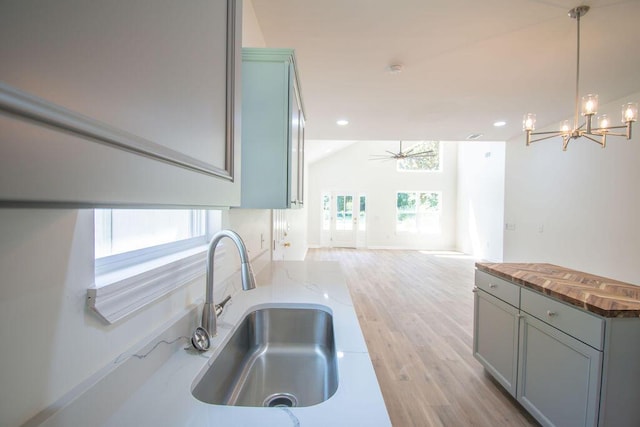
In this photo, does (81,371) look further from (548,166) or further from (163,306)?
(548,166)

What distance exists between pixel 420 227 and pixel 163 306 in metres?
8.98

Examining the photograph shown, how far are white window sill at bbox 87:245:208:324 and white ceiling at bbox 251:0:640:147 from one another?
5.66 feet

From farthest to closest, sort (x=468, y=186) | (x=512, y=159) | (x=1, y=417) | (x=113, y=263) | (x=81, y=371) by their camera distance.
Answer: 1. (x=468, y=186)
2. (x=512, y=159)
3. (x=113, y=263)
4. (x=81, y=371)
5. (x=1, y=417)

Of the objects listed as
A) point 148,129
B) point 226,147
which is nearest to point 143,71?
point 148,129

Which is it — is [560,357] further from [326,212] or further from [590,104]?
[326,212]

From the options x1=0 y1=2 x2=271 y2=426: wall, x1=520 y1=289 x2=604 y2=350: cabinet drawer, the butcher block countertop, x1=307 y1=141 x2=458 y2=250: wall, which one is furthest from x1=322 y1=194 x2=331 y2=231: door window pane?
x1=0 y1=2 x2=271 y2=426: wall

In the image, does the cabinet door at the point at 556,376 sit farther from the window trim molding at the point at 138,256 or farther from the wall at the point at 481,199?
the wall at the point at 481,199

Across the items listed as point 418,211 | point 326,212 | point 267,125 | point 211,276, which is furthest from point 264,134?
point 418,211

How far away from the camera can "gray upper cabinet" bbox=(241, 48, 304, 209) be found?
1.15 meters

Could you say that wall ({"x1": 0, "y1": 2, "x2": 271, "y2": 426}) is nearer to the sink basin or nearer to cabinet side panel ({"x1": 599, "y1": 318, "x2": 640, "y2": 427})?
the sink basin

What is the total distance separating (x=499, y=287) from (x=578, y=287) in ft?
1.49

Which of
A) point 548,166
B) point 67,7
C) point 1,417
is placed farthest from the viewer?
point 548,166

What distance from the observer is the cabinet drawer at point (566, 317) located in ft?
4.22

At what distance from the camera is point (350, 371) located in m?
0.75
